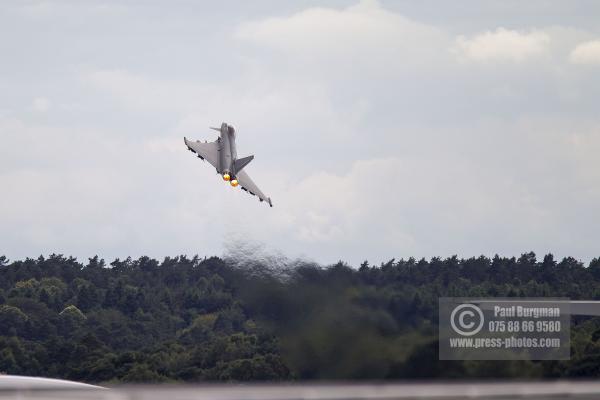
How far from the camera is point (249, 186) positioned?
77.3 meters

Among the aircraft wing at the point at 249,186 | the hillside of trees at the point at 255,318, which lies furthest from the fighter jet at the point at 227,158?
the hillside of trees at the point at 255,318

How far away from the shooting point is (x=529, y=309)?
64562 millimetres

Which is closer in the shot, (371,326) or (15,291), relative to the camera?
(371,326)

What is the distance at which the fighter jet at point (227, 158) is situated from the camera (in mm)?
74062

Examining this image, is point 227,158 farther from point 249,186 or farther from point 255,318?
point 255,318

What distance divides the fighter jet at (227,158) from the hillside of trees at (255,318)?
6.77 meters

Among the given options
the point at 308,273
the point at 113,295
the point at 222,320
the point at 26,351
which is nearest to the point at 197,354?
the point at 222,320

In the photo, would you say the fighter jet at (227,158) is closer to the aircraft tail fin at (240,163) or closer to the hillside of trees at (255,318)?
the aircraft tail fin at (240,163)

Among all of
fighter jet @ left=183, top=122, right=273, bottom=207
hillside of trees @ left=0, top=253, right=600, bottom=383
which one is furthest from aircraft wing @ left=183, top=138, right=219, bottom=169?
hillside of trees @ left=0, top=253, right=600, bottom=383

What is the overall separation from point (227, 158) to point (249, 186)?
3380 mm

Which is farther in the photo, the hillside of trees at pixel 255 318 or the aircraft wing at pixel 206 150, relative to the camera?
the aircraft wing at pixel 206 150

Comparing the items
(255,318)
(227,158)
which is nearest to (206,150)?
(227,158)

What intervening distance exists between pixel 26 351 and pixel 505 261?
43.1 m

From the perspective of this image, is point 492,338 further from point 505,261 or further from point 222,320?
point 505,261
